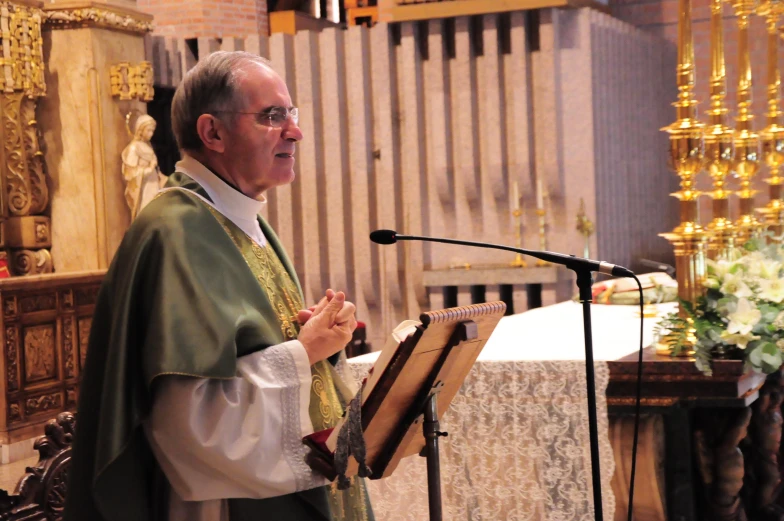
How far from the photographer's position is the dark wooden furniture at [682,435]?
329 cm

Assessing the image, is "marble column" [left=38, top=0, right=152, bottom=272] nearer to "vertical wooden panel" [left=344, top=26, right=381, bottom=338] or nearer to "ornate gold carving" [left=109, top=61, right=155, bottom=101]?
"ornate gold carving" [left=109, top=61, right=155, bottom=101]

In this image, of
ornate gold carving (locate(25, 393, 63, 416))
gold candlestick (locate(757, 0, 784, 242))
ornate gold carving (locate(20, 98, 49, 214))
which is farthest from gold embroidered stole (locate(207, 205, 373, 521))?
ornate gold carving (locate(20, 98, 49, 214))

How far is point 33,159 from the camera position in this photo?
7.55 meters

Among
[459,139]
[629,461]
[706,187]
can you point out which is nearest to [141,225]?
[629,461]

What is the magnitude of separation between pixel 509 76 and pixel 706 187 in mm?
2169

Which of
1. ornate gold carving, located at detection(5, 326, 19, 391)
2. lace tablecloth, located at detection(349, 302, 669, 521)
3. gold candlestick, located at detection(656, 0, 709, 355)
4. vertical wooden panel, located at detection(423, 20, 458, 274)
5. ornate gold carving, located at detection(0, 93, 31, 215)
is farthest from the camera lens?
vertical wooden panel, located at detection(423, 20, 458, 274)

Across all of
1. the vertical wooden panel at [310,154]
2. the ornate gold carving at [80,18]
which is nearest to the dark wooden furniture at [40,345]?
the ornate gold carving at [80,18]

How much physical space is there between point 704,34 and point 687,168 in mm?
6068

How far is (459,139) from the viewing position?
8.27m

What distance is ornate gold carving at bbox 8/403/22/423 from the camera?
252 inches

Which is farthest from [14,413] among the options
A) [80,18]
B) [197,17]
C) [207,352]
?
Answer: [207,352]

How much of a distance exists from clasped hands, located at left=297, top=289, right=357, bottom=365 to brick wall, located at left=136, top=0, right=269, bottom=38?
776 cm

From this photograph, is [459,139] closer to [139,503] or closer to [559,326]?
[559,326]

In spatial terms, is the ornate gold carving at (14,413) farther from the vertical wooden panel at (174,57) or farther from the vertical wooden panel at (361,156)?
the vertical wooden panel at (174,57)
